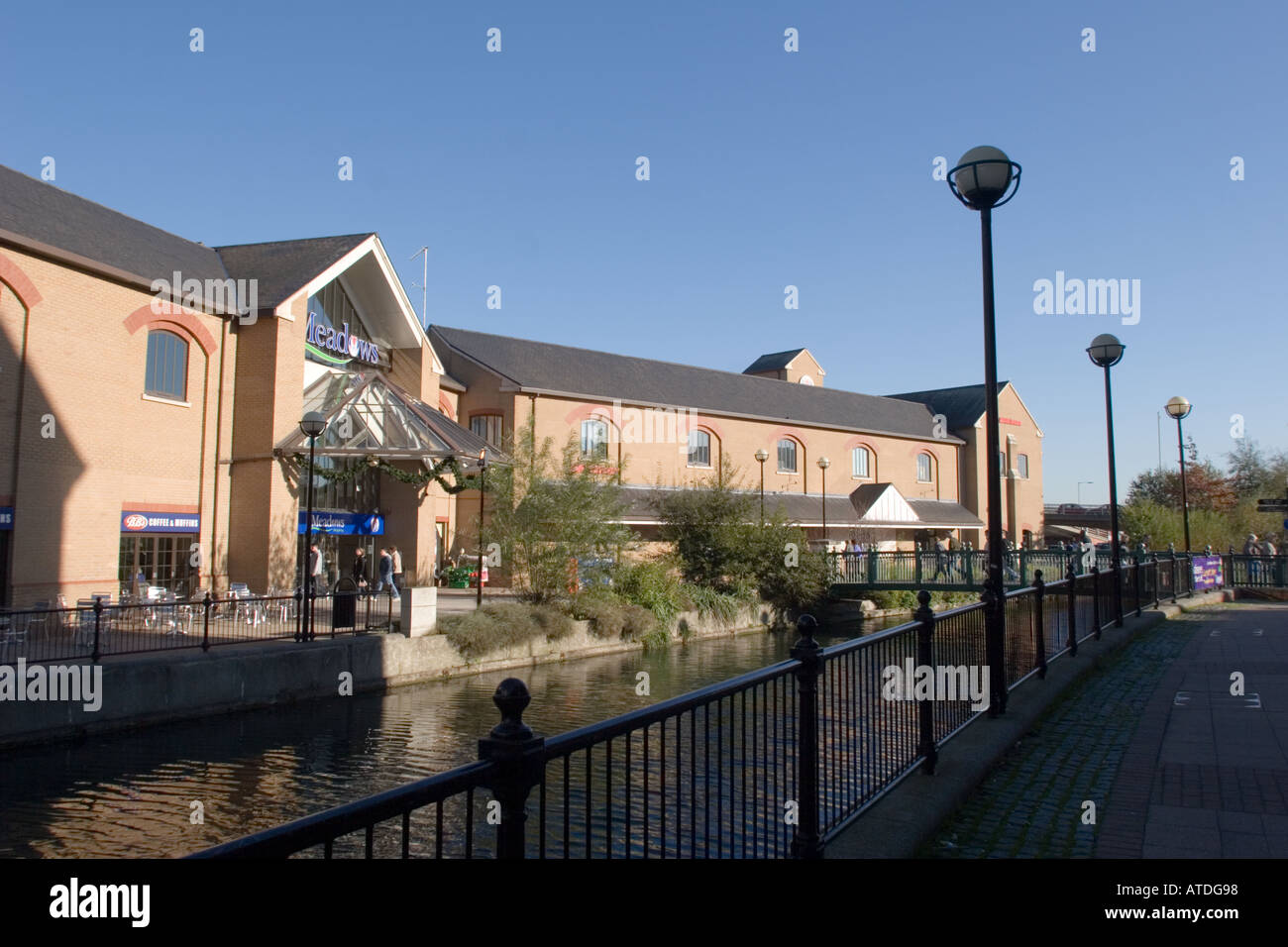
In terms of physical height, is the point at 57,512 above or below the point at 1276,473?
below

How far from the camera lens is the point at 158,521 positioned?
2086 cm

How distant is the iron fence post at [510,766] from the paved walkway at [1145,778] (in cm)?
314

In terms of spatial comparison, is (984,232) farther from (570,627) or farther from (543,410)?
(543,410)

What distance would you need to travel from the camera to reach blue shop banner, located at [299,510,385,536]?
24609 mm

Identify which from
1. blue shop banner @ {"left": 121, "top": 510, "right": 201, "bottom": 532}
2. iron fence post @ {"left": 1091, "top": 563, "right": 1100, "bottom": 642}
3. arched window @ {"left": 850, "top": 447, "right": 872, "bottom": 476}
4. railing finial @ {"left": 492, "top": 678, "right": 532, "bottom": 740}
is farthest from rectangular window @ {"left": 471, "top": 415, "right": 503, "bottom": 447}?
railing finial @ {"left": 492, "top": 678, "right": 532, "bottom": 740}

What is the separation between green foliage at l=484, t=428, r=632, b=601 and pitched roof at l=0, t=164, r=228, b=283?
9.14 metres

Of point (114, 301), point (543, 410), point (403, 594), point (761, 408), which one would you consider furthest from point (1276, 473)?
point (114, 301)

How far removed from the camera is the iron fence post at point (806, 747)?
4.41 metres

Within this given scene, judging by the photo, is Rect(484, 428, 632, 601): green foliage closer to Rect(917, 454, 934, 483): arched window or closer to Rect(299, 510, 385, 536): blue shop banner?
Rect(299, 510, 385, 536): blue shop banner

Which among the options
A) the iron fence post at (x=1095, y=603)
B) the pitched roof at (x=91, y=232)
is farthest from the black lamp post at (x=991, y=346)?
the pitched roof at (x=91, y=232)

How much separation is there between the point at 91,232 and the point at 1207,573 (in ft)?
93.7
